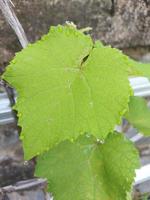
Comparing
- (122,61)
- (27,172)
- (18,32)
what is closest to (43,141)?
(122,61)

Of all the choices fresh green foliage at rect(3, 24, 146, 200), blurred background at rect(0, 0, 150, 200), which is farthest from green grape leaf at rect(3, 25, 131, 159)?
blurred background at rect(0, 0, 150, 200)

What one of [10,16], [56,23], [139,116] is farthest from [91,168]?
[56,23]

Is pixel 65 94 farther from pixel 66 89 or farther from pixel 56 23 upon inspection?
pixel 56 23

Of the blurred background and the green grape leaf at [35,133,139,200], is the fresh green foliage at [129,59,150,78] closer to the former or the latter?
the green grape leaf at [35,133,139,200]

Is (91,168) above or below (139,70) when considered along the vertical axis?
below

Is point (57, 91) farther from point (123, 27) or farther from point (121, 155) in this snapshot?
point (123, 27)

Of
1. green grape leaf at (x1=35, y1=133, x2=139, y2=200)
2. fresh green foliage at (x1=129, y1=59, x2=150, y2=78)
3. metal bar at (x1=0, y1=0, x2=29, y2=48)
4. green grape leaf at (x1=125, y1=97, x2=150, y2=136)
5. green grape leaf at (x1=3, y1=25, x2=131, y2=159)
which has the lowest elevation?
green grape leaf at (x1=35, y1=133, x2=139, y2=200)
